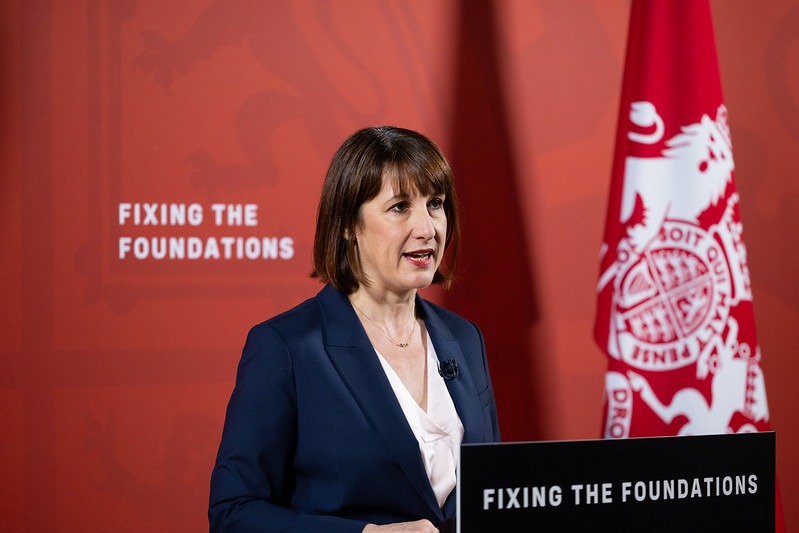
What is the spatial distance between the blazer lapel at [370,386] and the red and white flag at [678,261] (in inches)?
54.2

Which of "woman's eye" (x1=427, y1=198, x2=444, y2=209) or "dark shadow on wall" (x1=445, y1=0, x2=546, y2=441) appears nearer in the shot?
"woman's eye" (x1=427, y1=198, x2=444, y2=209)

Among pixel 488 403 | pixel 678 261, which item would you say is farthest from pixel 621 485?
pixel 678 261

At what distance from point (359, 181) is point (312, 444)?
1.59ft

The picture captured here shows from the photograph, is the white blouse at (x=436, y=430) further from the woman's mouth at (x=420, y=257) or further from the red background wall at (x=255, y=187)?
the red background wall at (x=255, y=187)

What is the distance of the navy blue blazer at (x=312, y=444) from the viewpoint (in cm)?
139

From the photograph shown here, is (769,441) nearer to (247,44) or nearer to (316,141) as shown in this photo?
(316,141)

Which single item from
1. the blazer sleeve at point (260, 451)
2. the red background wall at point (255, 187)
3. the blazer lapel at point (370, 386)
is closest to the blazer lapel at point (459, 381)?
the blazer lapel at point (370, 386)

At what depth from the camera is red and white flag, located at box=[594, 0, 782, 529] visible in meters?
2.66

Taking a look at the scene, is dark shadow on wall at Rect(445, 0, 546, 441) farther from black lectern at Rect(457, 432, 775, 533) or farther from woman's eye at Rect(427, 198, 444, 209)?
black lectern at Rect(457, 432, 775, 533)

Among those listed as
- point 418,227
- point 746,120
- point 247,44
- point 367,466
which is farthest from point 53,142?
point 746,120

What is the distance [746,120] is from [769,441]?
2221mm

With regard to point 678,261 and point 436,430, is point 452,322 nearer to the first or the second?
point 436,430

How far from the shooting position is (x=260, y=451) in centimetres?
140

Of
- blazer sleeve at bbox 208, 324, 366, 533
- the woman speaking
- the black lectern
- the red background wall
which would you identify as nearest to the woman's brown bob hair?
the woman speaking
